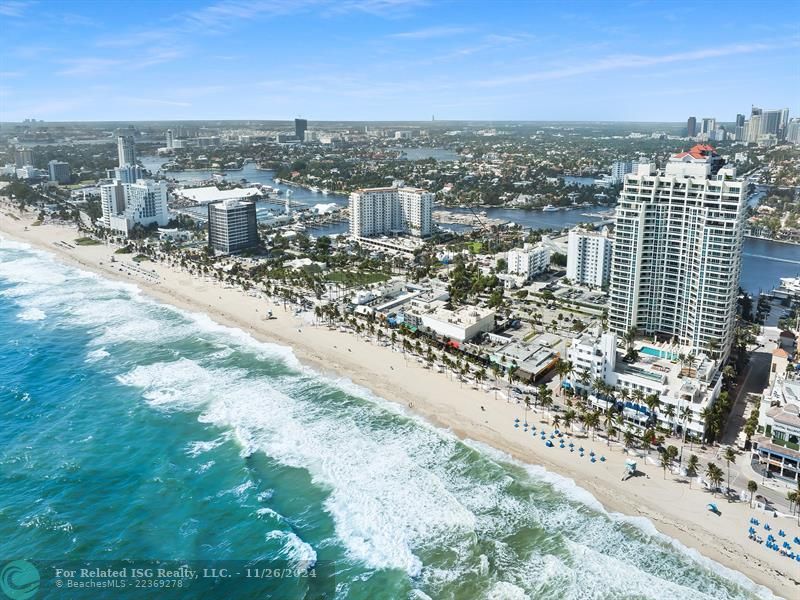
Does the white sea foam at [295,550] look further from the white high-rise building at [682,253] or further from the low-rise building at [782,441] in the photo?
the white high-rise building at [682,253]

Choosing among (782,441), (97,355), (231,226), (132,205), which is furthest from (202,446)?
(132,205)

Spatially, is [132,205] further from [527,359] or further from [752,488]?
[752,488]

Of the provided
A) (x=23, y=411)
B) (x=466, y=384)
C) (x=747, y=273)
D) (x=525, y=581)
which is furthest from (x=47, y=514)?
(x=747, y=273)

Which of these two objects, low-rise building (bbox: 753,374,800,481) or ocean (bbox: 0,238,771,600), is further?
low-rise building (bbox: 753,374,800,481)

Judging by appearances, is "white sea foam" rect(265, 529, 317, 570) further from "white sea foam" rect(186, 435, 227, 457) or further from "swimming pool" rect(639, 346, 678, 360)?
"swimming pool" rect(639, 346, 678, 360)

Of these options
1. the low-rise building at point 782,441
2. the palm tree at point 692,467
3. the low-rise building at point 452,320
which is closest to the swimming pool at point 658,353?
the low-rise building at point 782,441

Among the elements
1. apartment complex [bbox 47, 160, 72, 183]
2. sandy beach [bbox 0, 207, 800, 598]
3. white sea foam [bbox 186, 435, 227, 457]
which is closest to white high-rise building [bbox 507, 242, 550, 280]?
sandy beach [bbox 0, 207, 800, 598]

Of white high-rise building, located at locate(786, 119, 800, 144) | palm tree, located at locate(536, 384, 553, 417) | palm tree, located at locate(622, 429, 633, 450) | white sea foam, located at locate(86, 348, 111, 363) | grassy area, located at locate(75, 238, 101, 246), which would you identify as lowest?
palm tree, located at locate(622, 429, 633, 450)
